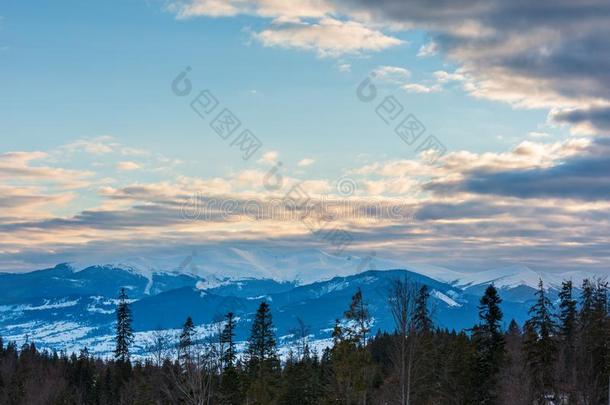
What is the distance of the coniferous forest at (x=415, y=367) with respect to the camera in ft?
220

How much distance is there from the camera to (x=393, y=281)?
65062 mm

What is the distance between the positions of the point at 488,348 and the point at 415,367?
1778cm

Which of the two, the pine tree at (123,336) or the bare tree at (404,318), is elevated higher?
the pine tree at (123,336)

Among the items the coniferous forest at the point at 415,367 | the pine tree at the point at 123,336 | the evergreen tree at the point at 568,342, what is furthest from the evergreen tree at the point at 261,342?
the evergreen tree at the point at 568,342

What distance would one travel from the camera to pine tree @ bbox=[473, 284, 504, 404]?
269 ft

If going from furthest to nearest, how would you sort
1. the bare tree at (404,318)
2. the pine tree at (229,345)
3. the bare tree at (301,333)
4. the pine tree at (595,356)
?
the bare tree at (301,333)
the pine tree at (229,345)
the pine tree at (595,356)
the bare tree at (404,318)

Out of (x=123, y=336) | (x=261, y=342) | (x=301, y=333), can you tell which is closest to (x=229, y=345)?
(x=261, y=342)

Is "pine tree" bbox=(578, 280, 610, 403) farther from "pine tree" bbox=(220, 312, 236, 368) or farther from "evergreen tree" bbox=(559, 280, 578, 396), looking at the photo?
"pine tree" bbox=(220, 312, 236, 368)

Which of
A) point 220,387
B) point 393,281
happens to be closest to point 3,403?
point 220,387

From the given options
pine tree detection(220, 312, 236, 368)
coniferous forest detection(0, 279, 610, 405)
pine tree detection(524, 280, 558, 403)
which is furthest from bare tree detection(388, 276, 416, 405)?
pine tree detection(220, 312, 236, 368)

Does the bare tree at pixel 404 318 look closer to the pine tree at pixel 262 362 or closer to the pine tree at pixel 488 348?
the pine tree at pixel 488 348

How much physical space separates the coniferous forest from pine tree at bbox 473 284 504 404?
0.35 ft

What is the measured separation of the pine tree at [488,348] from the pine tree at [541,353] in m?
→ 4.04

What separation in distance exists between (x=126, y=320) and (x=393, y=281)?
87.2 metres
